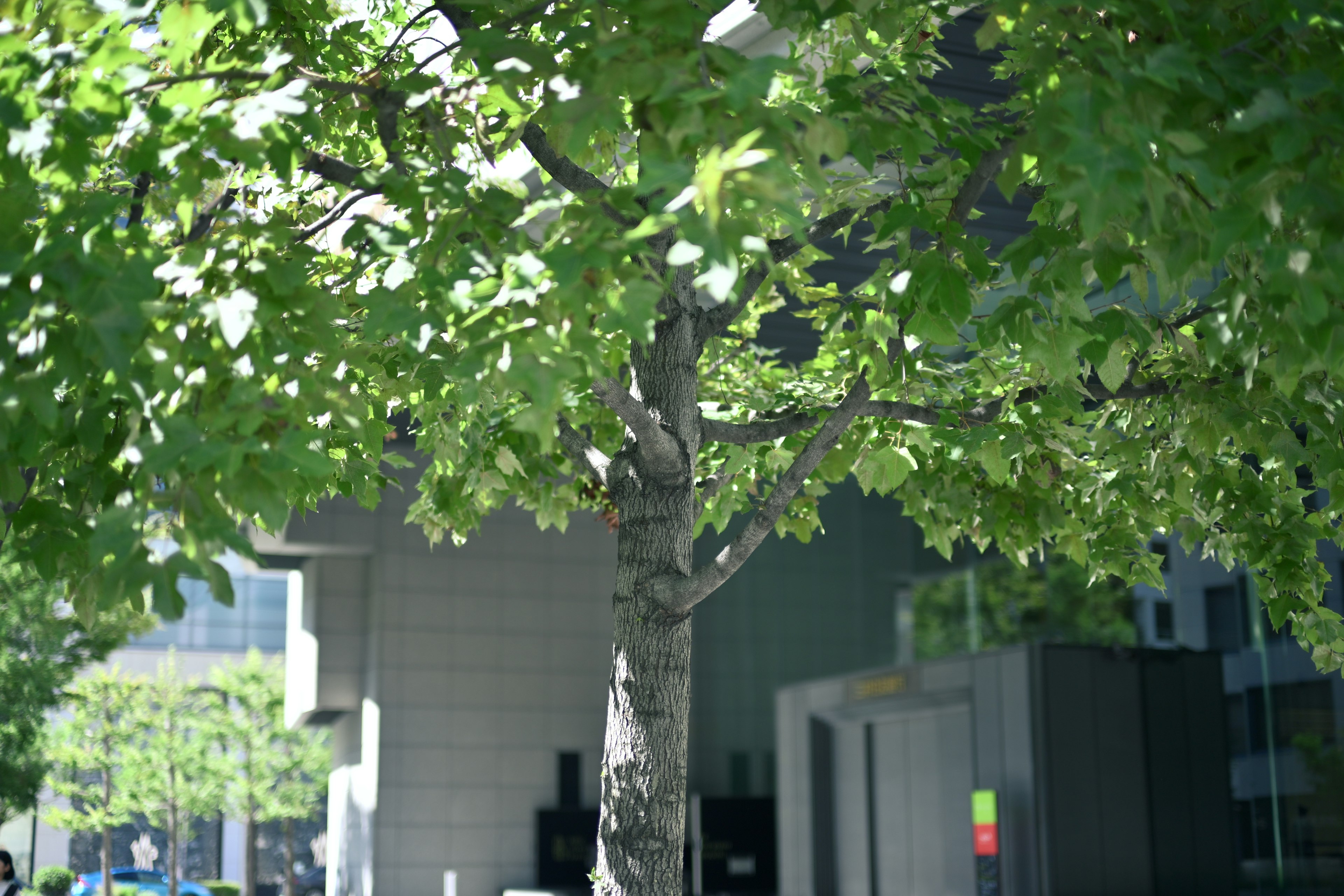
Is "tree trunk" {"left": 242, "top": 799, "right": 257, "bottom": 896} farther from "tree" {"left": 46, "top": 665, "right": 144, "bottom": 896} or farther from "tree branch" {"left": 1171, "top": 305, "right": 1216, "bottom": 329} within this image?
"tree branch" {"left": 1171, "top": 305, "right": 1216, "bottom": 329}

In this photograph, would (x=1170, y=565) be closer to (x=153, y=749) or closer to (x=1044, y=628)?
(x=1044, y=628)

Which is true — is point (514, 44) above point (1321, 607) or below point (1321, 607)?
above

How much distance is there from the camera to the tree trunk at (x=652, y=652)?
4363 millimetres

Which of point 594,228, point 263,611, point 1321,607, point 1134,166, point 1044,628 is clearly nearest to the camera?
point 1134,166

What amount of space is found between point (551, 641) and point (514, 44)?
21246mm

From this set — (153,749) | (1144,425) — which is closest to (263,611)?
(153,749)

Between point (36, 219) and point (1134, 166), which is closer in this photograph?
point (1134, 166)

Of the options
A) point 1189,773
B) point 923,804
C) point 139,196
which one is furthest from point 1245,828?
point 139,196

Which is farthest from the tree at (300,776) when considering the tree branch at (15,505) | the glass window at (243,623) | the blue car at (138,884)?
the tree branch at (15,505)

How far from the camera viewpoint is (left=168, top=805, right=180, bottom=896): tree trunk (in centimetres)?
2917

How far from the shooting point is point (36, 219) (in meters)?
3.84

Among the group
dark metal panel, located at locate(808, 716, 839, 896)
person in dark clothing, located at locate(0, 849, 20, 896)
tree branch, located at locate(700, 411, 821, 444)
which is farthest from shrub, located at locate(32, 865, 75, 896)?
tree branch, located at locate(700, 411, 821, 444)

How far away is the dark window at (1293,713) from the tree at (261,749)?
87.3 feet

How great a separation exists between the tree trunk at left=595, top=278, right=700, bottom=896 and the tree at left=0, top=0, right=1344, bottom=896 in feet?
0.04
